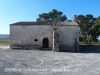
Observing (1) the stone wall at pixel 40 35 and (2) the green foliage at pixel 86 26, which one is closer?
(1) the stone wall at pixel 40 35

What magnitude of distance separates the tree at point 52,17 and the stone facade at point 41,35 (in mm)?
20408

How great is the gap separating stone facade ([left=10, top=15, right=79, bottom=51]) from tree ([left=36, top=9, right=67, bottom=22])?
20.4 meters

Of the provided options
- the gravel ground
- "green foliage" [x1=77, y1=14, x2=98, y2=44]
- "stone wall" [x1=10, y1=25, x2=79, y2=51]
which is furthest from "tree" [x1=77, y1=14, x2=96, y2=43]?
the gravel ground

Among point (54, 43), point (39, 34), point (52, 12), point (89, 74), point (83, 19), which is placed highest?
point (52, 12)

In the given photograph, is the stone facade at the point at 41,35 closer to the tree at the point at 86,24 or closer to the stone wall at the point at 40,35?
the stone wall at the point at 40,35

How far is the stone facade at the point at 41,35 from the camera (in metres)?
22.4

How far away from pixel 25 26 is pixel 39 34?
2.59m

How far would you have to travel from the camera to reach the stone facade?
22.4m

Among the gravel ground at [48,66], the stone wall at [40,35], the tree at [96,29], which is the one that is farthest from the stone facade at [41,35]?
the tree at [96,29]

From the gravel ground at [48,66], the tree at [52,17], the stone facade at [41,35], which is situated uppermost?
the tree at [52,17]

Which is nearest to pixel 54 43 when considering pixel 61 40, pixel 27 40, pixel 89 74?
pixel 61 40

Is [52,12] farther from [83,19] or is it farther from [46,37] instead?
[46,37]

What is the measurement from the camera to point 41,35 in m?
22.6

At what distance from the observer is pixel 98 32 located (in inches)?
1350
